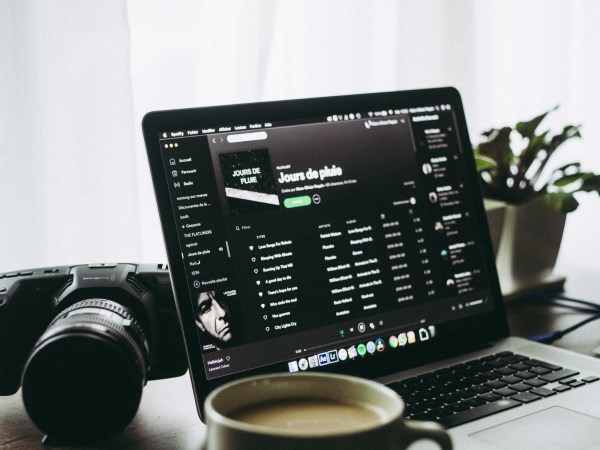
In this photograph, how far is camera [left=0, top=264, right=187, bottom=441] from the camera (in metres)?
0.53

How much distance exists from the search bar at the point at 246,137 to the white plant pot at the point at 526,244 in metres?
0.41

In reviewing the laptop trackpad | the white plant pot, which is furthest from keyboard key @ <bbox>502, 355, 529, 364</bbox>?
the white plant pot

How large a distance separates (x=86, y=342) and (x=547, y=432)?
380mm

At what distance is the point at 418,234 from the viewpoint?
77cm

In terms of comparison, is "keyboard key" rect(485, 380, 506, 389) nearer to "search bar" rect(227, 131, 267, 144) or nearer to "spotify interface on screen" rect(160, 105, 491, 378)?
"spotify interface on screen" rect(160, 105, 491, 378)

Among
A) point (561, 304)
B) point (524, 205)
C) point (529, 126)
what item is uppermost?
point (529, 126)

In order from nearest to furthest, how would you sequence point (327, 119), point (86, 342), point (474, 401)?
point (86, 342), point (474, 401), point (327, 119)

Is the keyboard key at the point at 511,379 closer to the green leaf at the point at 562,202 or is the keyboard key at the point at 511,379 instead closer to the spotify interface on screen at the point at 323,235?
the spotify interface on screen at the point at 323,235

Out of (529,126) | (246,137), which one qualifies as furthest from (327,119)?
(529,126)

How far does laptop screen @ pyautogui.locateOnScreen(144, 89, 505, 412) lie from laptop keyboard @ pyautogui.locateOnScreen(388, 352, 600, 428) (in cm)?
5

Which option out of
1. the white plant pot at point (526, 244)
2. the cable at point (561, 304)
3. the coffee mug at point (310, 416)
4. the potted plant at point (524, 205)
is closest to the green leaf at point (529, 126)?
the potted plant at point (524, 205)

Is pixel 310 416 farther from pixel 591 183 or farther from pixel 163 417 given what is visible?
pixel 591 183

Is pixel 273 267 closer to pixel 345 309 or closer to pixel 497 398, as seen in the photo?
pixel 345 309

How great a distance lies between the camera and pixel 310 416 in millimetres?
367
